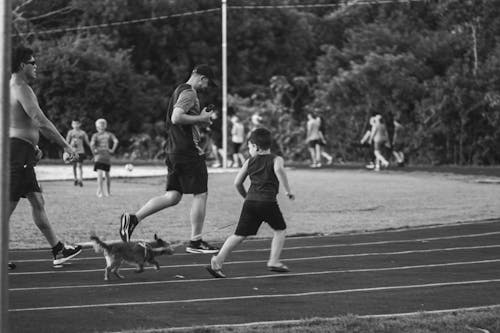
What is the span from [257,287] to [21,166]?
2426 millimetres

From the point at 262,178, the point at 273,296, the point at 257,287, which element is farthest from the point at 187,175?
the point at 273,296

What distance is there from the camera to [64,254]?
10.3m

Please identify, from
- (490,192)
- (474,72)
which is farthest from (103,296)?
(474,72)

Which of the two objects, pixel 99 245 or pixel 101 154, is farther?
pixel 101 154

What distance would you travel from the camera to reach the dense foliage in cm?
3744

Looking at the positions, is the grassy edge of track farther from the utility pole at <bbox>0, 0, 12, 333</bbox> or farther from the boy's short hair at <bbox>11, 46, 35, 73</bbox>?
the boy's short hair at <bbox>11, 46, 35, 73</bbox>

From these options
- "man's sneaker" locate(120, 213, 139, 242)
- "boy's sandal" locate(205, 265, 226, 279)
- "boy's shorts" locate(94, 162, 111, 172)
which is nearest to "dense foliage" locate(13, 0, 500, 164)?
"boy's shorts" locate(94, 162, 111, 172)

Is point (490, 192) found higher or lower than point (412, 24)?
lower

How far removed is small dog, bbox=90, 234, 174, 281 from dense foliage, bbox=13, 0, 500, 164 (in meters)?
27.4

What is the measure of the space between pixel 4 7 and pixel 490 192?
18.4 meters

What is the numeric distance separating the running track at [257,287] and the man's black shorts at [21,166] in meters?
0.76

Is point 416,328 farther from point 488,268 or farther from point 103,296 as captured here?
point 488,268

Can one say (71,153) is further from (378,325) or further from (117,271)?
(378,325)

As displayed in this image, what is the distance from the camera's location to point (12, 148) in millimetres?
9688
